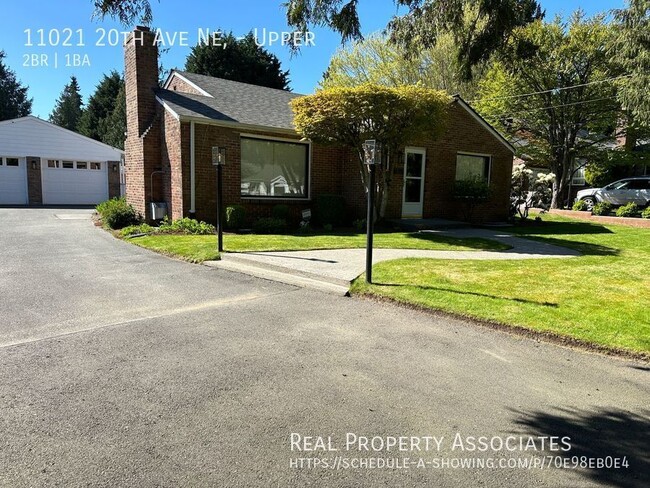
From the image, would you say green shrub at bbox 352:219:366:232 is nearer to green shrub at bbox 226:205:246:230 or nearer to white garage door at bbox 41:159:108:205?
green shrub at bbox 226:205:246:230

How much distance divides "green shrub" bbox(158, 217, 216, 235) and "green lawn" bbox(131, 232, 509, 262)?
43 centimetres

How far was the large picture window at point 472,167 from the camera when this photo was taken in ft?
51.3

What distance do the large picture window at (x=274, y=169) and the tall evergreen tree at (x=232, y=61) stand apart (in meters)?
21.3

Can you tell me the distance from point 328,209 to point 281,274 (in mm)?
6778

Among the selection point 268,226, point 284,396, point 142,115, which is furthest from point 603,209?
point 284,396

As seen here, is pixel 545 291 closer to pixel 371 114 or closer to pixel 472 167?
pixel 371 114

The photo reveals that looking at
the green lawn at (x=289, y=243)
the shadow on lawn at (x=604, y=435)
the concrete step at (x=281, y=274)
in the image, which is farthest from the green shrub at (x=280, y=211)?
the shadow on lawn at (x=604, y=435)

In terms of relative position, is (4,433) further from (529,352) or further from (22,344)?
(529,352)

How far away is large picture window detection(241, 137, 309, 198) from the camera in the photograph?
522 inches

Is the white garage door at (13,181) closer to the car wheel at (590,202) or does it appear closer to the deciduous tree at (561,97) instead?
the deciduous tree at (561,97)

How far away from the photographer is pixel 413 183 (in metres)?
14.7

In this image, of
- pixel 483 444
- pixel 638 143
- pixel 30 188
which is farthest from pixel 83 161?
pixel 638 143

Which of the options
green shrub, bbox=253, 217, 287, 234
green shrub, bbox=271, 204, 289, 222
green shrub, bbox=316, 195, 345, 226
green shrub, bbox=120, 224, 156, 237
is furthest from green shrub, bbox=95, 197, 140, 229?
green shrub, bbox=316, 195, 345, 226

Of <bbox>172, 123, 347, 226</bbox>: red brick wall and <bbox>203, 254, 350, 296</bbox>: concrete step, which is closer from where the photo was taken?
<bbox>203, 254, 350, 296</bbox>: concrete step
